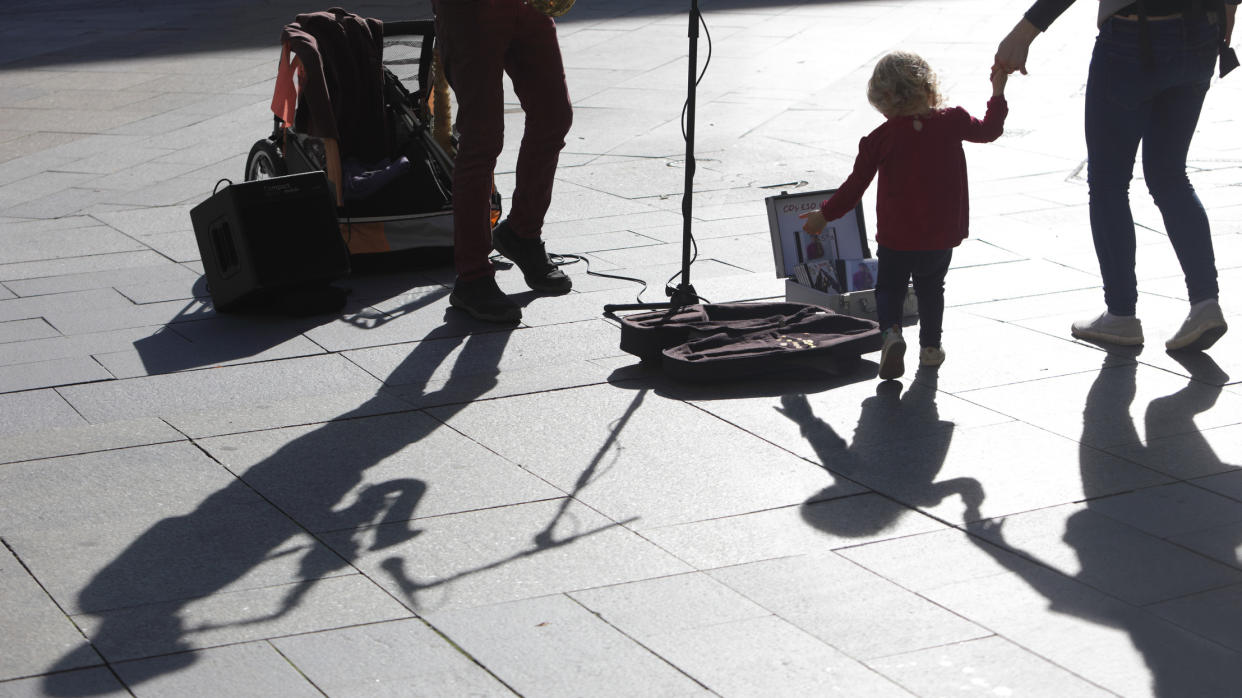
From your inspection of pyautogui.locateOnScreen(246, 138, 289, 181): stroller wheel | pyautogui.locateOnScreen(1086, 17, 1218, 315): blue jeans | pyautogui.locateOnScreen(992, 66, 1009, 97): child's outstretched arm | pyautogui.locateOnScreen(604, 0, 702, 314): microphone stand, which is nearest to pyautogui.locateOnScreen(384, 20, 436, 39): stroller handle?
pyautogui.locateOnScreen(246, 138, 289, 181): stroller wheel

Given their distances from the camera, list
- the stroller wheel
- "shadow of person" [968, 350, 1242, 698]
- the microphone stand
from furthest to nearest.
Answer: the stroller wheel
the microphone stand
"shadow of person" [968, 350, 1242, 698]

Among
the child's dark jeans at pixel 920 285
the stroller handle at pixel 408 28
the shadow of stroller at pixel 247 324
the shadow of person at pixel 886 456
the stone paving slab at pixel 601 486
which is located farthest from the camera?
the stroller handle at pixel 408 28

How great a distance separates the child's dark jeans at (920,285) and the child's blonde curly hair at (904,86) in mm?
505

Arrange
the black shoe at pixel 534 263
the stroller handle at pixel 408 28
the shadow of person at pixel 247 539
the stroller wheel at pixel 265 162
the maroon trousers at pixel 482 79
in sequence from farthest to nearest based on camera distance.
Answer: the stroller handle at pixel 408 28 < the stroller wheel at pixel 265 162 < the black shoe at pixel 534 263 < the maroon trousers at pixel 482 79 < the shadow of person at pixel 247 539

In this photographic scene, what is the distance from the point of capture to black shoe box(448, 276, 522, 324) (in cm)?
578

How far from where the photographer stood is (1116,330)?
5203 mm

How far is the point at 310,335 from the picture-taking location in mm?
5754

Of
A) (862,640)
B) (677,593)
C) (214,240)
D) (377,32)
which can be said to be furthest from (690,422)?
(377,32)

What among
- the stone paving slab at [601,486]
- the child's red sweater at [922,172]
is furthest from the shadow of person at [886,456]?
the child's red sweater at [922,172]

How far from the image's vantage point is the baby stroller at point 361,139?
655cm

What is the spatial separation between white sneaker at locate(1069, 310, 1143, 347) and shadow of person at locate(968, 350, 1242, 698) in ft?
0.29

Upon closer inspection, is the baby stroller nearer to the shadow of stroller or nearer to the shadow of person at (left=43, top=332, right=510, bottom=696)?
the shadow of stroller

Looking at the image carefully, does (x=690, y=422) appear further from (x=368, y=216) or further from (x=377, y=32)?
(x=377, y=32)

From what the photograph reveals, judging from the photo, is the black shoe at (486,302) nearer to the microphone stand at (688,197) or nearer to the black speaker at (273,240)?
the black speaker at (273,240)
